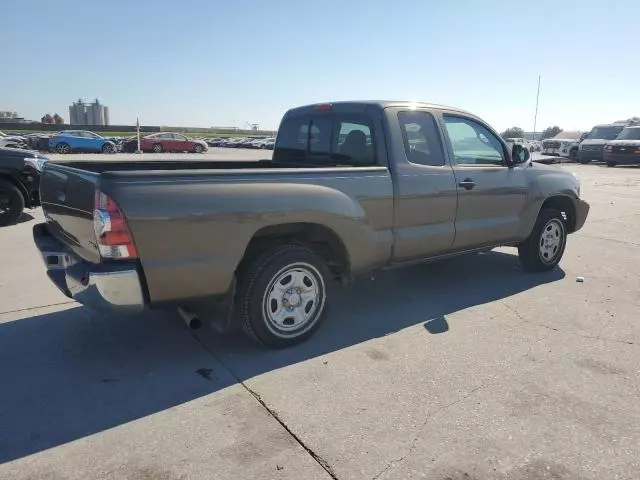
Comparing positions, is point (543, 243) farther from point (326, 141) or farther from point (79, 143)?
point (79, 143)

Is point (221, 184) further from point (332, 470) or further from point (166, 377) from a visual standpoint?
point (332, 470)

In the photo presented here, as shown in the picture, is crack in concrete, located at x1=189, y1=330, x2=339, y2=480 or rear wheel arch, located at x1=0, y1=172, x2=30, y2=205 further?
rear wheel arch, located at x1=0, y1=172, x2=30, y2=205

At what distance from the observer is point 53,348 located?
3934mm

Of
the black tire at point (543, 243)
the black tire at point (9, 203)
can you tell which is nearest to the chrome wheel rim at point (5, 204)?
the black tire at point (9, 203)

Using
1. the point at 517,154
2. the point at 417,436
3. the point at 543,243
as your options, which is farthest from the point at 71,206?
the point at 543,243

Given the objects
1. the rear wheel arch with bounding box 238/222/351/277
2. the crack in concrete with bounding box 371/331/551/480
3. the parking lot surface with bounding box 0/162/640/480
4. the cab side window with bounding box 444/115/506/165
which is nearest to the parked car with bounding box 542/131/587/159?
the cab side window with bounding box 444/115/506/165

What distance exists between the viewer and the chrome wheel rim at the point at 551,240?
6133mm

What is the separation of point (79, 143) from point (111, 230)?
3293 cm

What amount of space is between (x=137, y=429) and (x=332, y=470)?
44.4 inches

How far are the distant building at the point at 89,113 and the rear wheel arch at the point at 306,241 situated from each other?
103333 millimetres

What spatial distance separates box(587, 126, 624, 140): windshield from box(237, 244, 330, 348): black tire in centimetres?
2946

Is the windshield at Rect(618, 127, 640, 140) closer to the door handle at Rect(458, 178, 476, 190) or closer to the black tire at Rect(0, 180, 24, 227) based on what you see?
the door handle at Rect(458, 178, 476, 190)

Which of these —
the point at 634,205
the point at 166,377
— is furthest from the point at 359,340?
the point at 634,205

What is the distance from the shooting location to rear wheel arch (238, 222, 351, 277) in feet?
12.5
